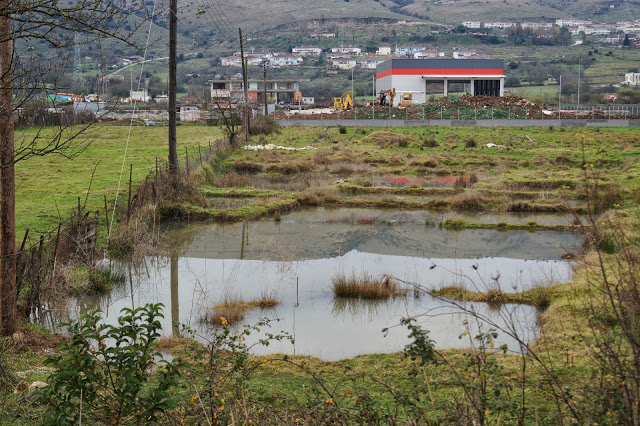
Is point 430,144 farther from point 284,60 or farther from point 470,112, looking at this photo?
point 284,60

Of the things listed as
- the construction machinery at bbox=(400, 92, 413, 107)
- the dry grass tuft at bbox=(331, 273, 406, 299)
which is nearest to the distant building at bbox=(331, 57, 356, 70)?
the construction machinery at bbox=(400, 92, 413, 107)

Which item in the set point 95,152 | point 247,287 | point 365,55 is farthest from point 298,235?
point 365,55

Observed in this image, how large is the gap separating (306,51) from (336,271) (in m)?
185

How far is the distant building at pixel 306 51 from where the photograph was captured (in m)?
194

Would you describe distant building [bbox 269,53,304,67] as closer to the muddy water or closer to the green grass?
the green grass

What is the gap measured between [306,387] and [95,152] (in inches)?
1337

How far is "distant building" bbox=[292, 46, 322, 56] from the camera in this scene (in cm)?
19374

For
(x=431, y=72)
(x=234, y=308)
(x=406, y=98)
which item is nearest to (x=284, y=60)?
(x=431, y=72)

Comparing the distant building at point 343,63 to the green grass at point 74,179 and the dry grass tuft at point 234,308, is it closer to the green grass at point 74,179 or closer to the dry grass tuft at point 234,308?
the green grass at point 74,179

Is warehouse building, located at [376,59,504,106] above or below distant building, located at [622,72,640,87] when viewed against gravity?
below

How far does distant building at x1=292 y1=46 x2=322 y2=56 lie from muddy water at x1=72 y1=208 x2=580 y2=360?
17478 centimetres

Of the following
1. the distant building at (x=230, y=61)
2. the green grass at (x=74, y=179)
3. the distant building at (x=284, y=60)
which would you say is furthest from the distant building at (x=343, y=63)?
the green grass at (x=74, y=179)

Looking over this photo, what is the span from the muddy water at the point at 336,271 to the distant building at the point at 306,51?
17478 centimetres

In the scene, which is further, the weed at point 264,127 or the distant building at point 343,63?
the distant building at point 343,63
